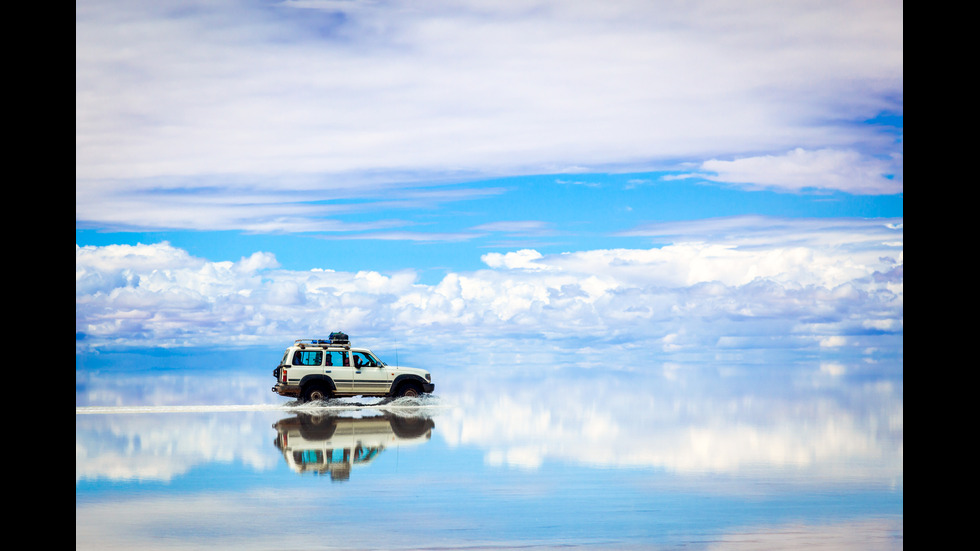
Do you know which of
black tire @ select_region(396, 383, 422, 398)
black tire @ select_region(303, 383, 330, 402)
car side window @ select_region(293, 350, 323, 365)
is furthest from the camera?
black tire @ select_region(396, 383, 422, 398)

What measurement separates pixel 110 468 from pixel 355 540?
247 inches

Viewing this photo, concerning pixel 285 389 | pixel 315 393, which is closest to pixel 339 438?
pixel 285 389

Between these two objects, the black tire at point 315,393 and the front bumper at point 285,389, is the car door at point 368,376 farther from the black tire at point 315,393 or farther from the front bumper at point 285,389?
the front bumper at point 285,389

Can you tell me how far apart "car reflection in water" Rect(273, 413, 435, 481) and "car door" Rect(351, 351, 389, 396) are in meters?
1.53

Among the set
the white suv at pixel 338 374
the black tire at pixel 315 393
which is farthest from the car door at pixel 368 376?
the black tire at pixel 315 393

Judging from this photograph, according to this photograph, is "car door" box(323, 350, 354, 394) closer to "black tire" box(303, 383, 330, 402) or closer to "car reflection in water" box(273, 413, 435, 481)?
"black tire" box(303, 383, 330, 402)

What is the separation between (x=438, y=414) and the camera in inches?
790

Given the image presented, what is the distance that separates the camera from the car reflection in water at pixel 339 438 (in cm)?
1220

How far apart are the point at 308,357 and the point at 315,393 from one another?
1012mm

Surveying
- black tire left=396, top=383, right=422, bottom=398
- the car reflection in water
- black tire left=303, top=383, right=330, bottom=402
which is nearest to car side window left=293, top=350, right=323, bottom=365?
black tire left=303, top=383, right=330, bottom=402

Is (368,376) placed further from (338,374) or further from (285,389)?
(285,389)

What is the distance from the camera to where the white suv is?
2092cm
